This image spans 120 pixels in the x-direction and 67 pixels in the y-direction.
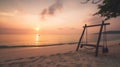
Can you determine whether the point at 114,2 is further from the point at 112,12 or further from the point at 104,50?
the point at 104,50

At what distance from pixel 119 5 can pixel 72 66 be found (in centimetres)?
586

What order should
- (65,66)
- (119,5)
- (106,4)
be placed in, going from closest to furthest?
(65,66)
(119,5)
(106,4)

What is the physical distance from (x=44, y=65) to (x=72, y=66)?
4.85ft

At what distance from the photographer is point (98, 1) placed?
9922 mm

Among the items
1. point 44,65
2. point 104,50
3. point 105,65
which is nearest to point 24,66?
point 44,65

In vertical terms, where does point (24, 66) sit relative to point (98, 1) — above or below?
below

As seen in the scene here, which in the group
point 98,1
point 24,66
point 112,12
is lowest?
point 24,66

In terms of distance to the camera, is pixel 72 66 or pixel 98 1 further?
pixel 98 1

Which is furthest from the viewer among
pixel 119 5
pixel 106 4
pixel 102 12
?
pixel 102 12

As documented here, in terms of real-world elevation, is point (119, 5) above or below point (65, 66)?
above

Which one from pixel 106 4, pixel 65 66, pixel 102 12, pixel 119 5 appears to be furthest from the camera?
pixel 102 12

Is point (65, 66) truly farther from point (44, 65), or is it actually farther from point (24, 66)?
point (24, 66)

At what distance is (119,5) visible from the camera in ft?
27.3

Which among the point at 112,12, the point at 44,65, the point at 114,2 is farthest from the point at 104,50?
the point at 44,65
